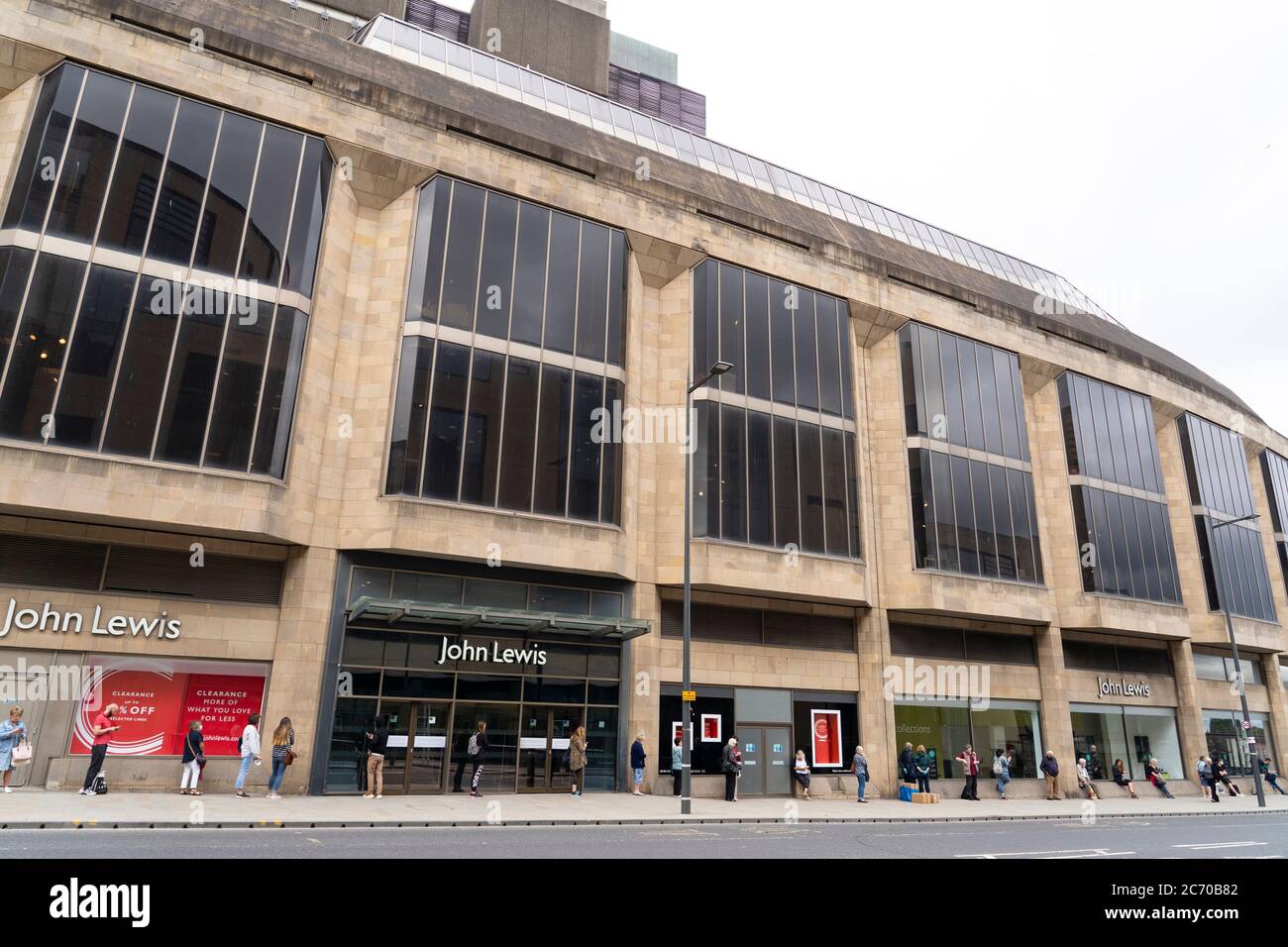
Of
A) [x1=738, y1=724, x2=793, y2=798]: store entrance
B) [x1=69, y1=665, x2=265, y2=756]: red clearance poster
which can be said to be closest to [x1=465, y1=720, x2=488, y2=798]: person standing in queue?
[x1=69, y1=665, x2=265, y2=756]: red clearance poster

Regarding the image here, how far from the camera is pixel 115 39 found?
64.6 ft

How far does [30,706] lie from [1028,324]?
37.0 meters

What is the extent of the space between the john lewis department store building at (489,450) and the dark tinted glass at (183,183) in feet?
0.26

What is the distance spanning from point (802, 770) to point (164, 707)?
1764 cm

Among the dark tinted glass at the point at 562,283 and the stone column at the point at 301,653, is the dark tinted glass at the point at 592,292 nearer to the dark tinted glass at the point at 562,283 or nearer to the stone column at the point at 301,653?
the dark tinted glass at the point at 562,283

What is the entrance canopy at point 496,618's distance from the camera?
762 inches

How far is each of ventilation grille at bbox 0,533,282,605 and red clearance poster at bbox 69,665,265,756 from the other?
1.90 meters

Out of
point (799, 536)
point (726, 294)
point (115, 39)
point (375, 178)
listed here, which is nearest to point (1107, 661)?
point (799, 536)

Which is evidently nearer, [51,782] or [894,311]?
[51,782]

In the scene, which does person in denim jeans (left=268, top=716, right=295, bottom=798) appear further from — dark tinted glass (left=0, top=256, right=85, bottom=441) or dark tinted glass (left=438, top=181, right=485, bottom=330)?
dark tinted glass (left=438, top=181, right=485, bottom=330)

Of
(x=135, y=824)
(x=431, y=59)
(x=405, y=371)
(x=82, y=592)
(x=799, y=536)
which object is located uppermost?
(x=431, y=59)

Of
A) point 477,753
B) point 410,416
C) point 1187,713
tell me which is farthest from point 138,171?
point 1187,713

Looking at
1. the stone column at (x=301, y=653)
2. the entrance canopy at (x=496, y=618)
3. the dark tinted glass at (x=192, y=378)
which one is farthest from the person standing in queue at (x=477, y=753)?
the dark tinted glass at (x=192, y=378)

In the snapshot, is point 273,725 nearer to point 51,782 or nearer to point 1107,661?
point 51,782
